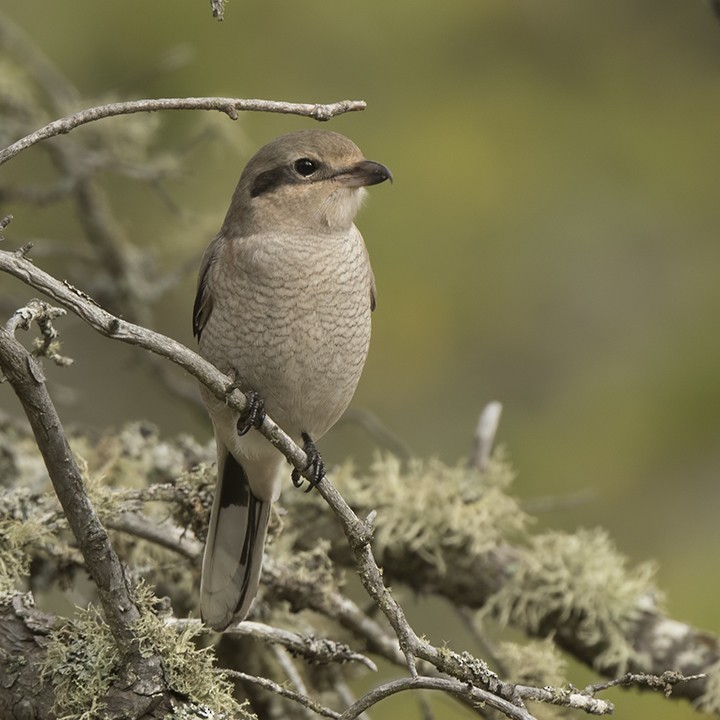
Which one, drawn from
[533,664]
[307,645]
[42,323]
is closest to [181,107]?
[42,323]

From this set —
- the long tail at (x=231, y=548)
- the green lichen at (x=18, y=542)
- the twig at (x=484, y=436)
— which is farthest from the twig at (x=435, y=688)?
the twig at (x=484, y=436)

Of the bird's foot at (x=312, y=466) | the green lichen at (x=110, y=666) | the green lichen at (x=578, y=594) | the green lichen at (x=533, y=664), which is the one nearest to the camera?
the green lichen at (x=110, y=666)

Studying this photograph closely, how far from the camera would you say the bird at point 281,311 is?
10.5 feet

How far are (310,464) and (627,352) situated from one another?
13.0 feet

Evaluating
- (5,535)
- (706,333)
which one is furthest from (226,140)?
(706,333)

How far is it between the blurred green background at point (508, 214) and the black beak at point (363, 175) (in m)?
2.30

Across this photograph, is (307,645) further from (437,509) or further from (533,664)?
(437,509)

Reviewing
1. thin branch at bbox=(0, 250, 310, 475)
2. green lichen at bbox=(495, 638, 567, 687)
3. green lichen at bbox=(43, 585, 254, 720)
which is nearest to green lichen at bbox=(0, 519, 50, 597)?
green lichen at bbox=(43, 585, 254, 720)

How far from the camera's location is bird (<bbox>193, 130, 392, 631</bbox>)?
321 centimetres

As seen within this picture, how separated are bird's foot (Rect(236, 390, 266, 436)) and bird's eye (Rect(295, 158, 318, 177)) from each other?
635 mm

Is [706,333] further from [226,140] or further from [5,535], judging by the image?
[5,535]

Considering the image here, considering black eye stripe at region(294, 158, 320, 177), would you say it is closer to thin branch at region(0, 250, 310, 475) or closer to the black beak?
the black beak

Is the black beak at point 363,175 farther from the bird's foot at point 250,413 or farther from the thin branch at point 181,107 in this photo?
the thin branch at point 181,107

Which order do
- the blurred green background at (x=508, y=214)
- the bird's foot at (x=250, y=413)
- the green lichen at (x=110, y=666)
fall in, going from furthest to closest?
the blurred green background at (x=508, y=214)
the bird's foot at (x=250, y=413)
the green lichen at (x=110, y=666)
